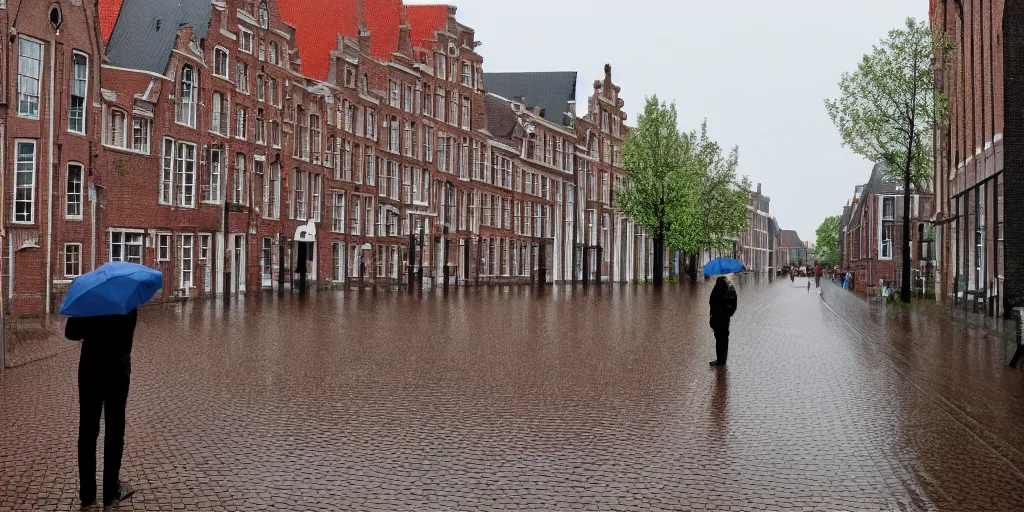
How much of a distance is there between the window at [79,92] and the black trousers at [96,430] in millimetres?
29647

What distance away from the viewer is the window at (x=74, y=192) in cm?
3503

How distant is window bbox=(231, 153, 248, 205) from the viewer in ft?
155

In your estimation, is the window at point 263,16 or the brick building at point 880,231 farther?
the brick building at point 880,231

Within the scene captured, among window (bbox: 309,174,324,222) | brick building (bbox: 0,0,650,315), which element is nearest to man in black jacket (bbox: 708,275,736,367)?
brick building (bbox: 0,0,650,315)

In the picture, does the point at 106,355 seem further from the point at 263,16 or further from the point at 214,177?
the point at 263,16

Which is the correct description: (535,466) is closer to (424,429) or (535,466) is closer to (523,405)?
(424,429)

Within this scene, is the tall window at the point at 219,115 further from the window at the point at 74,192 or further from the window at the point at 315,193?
the window at the point at 74,192

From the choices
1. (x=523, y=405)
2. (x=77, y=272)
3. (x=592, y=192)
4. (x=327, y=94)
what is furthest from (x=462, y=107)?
(x=523, y=405)

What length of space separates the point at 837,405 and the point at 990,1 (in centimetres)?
2572

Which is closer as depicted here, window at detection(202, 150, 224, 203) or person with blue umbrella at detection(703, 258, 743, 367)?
person with blue umbrella at detection(703, 258, 743, 367)

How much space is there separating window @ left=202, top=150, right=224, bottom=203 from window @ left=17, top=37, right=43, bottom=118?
42.9 ft

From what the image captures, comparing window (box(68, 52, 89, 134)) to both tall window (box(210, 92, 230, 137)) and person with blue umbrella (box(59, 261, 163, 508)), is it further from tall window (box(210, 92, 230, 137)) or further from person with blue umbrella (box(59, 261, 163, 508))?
person with blue umbrella (box(59, 261, 163, 508))

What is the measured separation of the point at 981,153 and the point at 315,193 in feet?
105

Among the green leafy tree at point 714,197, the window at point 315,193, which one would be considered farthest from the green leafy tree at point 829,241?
the window at point 315,193
